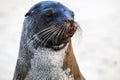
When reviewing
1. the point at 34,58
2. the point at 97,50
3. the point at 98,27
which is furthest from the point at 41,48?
the point at 98,27

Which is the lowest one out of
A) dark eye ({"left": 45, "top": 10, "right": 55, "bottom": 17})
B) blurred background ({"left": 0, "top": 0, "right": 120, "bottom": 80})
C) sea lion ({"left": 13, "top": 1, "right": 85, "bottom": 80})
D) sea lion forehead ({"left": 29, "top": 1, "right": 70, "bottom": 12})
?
blurred background ({"left": 0, "top": 0, "right": 120, "bottom": 80})

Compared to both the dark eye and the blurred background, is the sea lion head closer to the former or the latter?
the dark eye

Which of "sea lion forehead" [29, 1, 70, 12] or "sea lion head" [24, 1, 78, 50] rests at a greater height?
"sea lion forehead" [29, 1, 70, 12]

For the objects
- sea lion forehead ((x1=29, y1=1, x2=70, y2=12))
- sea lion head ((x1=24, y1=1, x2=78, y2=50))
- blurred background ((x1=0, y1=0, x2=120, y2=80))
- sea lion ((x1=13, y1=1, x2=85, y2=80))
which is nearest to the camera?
sea lion head ((x1=24, y1=1, x2=78, y2=50))

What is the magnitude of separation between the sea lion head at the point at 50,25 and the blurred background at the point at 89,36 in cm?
259

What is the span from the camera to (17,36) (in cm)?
1335

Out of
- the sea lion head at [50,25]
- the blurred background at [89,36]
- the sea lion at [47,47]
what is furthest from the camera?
the blurred background at [89,36]

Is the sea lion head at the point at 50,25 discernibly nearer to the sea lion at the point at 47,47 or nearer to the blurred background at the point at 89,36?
the sea lion at the point at 47,47

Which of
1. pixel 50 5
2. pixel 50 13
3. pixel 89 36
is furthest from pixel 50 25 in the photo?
pixel 89 36

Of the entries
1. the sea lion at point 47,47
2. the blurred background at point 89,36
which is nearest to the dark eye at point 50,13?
the sea lion at point 47,47

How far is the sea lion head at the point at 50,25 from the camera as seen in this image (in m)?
6.65

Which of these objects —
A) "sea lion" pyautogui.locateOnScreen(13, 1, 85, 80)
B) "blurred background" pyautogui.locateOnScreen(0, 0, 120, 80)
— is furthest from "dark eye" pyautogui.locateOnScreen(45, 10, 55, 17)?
"blurred background" pyautogui.locateOnScreen(0, 0, 120, 80)

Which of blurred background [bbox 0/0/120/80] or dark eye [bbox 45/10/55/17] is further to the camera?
blurred background [bbox 0/0/120/80]

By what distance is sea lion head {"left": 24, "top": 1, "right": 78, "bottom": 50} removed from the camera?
6654 mm
